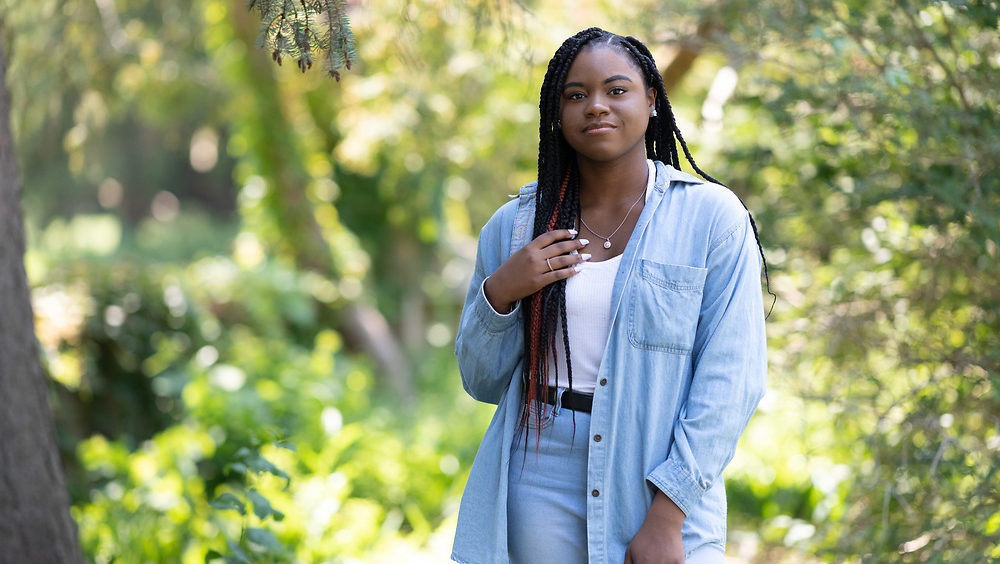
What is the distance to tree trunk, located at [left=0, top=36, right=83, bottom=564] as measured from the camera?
2.54 metres

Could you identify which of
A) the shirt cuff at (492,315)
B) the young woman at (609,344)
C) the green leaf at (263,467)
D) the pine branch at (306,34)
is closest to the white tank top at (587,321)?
the young woman at (609,344)

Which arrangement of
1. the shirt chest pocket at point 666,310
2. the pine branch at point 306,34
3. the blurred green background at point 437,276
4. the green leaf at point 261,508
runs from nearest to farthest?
the shirt chest pocket at point 666,310, the pine branch at point 306,34, the green leaf at point 261,508, the blurred green background at point 437,276

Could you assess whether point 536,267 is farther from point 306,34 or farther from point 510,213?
point 306,34

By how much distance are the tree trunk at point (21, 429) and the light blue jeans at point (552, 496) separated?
1460 millimetres

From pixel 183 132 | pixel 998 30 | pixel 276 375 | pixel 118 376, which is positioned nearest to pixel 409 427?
pixel 276 375

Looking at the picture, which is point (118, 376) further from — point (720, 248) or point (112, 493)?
point (720, 248)

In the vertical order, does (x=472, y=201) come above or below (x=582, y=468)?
above

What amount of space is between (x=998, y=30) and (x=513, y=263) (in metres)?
2.14

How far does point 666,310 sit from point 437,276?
8.45 m

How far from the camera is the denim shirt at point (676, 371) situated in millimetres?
1795

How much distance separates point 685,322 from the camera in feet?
6.12

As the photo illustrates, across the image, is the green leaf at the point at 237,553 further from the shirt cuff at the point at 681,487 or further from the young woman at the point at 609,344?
the shirt cuff at the point at 681,487

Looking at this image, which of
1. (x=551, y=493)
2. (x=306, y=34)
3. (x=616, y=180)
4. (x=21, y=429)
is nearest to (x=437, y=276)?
(x=21, y=429)

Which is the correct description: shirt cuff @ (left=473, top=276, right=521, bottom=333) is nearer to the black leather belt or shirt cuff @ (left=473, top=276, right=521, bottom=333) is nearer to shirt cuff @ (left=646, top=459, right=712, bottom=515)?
the black leather belt
